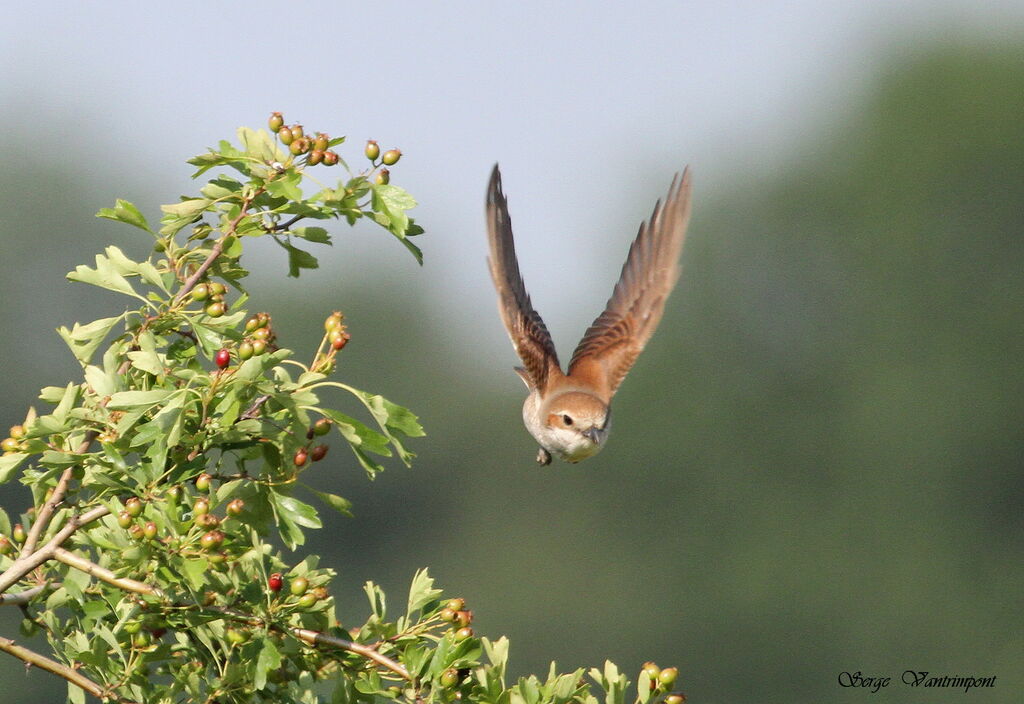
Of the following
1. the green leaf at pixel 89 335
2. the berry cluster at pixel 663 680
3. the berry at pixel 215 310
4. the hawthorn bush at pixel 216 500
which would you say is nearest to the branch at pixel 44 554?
the hawthorn bush at pixel 216 500

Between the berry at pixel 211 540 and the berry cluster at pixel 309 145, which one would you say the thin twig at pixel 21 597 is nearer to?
the berry at pixel 211 540

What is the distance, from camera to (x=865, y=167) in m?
50.6

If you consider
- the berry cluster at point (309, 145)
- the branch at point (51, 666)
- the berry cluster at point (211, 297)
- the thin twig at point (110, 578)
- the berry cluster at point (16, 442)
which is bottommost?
the branch at point (51, 666)

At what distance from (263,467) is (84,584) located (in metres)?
0.65

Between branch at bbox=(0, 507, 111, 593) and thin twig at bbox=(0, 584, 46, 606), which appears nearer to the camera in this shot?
branch at bbox=(0, 507, 111, 593)

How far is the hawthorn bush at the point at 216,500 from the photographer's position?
3.95 metres

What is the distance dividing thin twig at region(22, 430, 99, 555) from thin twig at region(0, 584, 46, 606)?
0.13 m

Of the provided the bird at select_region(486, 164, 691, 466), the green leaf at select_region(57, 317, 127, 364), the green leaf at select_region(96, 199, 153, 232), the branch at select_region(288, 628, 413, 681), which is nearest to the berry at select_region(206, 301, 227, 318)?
the green leaf at select_region(57, 317, 127, 364)

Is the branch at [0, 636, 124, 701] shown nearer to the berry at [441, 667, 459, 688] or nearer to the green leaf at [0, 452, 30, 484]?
the green leaf at [0, 452, 30, 484]

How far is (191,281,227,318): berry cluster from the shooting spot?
14.0 ft

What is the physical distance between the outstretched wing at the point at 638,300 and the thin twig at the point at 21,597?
3.29m

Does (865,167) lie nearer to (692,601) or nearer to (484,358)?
(484,358)

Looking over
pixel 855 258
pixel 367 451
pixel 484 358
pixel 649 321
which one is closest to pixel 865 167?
pixel 855 258

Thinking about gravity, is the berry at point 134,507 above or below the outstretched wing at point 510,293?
below
